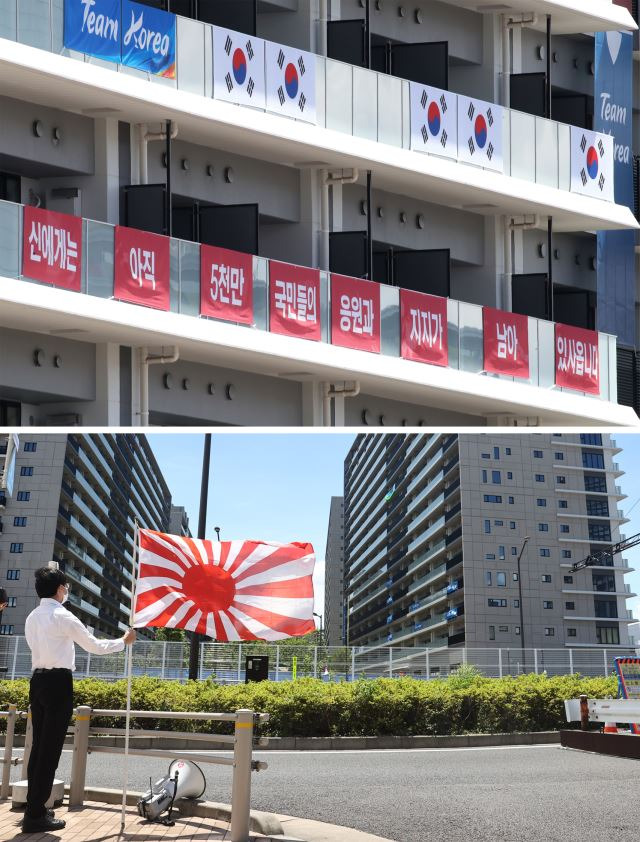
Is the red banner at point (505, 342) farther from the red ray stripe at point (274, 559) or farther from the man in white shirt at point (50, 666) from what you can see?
the man in white shirt at point (50, 666)

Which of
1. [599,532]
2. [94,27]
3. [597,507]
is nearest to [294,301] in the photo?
[94,27]

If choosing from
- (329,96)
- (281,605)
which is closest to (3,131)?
(329,96)

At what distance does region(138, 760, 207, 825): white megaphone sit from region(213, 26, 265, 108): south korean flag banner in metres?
15.3

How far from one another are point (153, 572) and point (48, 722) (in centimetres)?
154

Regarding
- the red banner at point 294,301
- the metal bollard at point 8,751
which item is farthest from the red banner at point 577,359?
the metal bollard at point 8,751

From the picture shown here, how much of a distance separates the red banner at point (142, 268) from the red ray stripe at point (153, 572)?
37.4 feet

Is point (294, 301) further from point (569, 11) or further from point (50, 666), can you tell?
point (50, 666)

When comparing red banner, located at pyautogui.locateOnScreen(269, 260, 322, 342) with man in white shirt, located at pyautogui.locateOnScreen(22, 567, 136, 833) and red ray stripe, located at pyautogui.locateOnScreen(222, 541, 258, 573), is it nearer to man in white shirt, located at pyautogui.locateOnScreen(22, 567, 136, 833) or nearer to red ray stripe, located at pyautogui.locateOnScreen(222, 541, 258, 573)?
red ray stripe, located at pyautogui.locateOnScreen(222, 541, 258, 573)

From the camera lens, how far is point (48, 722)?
9.12 meters

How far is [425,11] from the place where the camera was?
2841 centimetres

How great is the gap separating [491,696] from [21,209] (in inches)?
379

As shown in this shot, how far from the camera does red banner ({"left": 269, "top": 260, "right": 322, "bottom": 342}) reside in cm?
2306

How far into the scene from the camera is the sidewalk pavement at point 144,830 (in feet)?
29.1

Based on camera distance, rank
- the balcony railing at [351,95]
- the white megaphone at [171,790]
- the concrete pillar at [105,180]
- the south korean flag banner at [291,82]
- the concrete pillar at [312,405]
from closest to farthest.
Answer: the white megaphone at [171,790], the balcony railing at [351,95], the concrete pillar at [105,180], the south korean flag banner at [291,82], the concrete pillar at [312,405]
